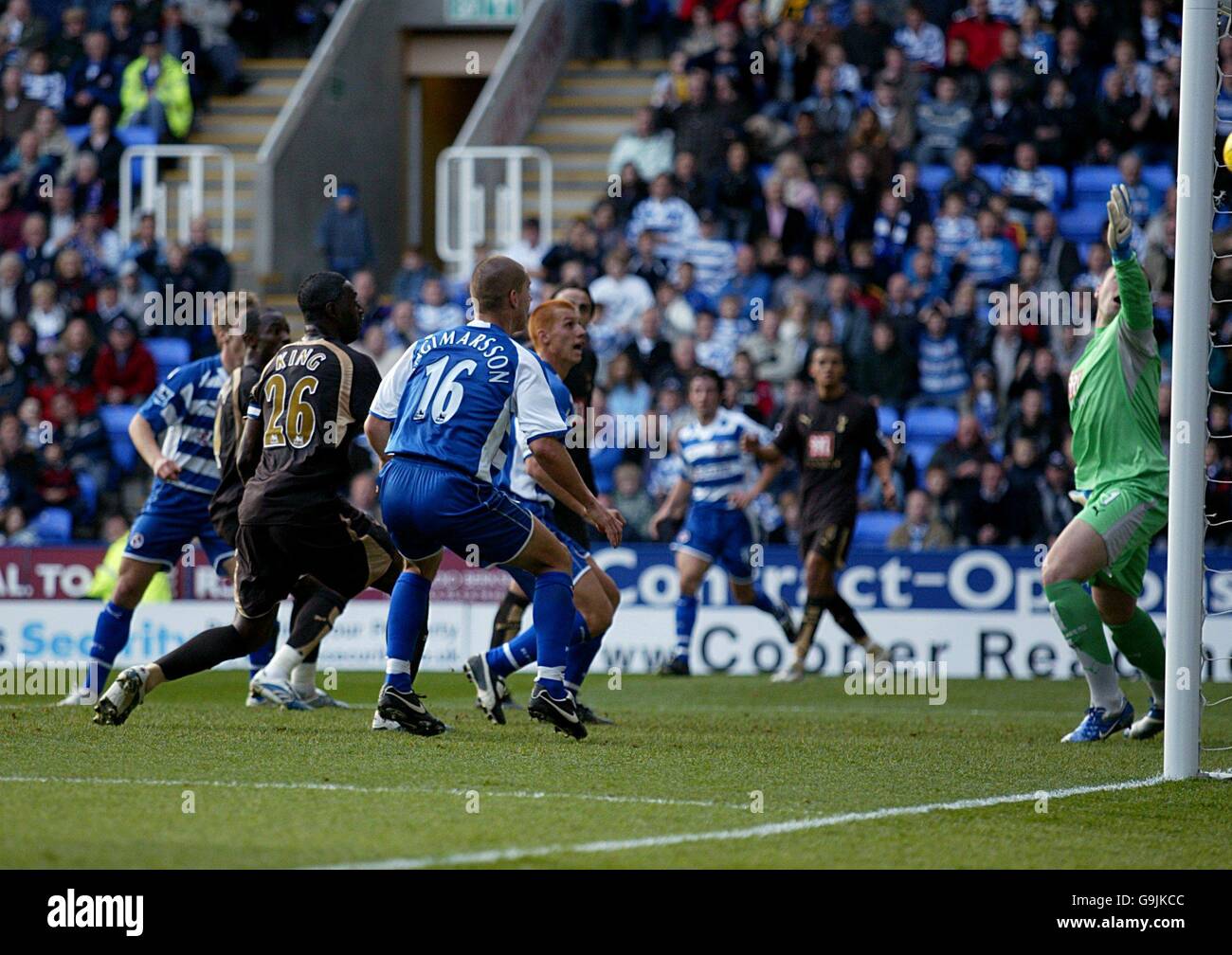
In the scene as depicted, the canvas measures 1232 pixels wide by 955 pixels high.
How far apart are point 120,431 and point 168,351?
4.21 feet

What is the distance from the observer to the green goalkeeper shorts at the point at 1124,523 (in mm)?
8594

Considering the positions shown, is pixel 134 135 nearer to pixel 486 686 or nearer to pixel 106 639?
pixel 106 639

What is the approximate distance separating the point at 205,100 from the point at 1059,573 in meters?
17.8

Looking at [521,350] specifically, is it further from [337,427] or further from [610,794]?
[610,794]

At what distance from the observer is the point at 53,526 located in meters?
18.1

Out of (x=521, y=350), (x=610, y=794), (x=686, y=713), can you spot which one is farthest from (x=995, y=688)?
(x=610, y=794)

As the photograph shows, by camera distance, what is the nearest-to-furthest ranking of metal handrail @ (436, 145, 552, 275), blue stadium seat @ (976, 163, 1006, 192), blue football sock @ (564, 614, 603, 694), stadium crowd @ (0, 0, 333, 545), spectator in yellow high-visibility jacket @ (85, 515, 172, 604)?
1. blue football sock @ (564, 614, 603, 694)
2. spectator in yellow high-visibility jacket @ (85, 515, 172, 604)
3. stadium crowd @ (0, 0, 333, 545)
4. blue stadium seat @ (976, 163, 1006, 192)
5. metal handrail @ (436, 145, 552, 275)

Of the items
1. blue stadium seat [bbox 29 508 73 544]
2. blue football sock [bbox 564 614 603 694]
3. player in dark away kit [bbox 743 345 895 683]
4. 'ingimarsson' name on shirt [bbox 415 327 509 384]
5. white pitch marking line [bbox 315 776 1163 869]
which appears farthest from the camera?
blue stadium seat [bbox 29 508 73 544]

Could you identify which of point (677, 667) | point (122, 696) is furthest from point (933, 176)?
point (122, 696)

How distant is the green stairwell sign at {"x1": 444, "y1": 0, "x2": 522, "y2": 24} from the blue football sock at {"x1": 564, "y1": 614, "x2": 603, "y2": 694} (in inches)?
610

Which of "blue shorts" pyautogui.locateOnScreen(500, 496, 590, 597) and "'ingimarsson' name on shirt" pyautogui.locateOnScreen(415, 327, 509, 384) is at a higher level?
"'ingimarsson' name on shirt" pyautogui.locateOnScreen(415, 327, 509, 384)

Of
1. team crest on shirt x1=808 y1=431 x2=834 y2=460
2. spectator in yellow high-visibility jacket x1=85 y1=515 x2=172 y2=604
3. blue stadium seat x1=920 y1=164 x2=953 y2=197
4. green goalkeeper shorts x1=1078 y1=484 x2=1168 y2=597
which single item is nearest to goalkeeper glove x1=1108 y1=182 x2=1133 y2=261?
green goalkeeper shorts x1=1078 y1=484 x2=1168 y2=597

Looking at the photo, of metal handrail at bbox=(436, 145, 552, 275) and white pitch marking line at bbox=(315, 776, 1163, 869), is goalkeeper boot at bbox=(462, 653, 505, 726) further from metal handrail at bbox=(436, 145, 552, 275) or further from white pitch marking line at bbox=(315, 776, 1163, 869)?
metal handrail at bbox=(436, 145, 552, 275)

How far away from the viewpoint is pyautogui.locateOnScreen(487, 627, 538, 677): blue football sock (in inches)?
354
